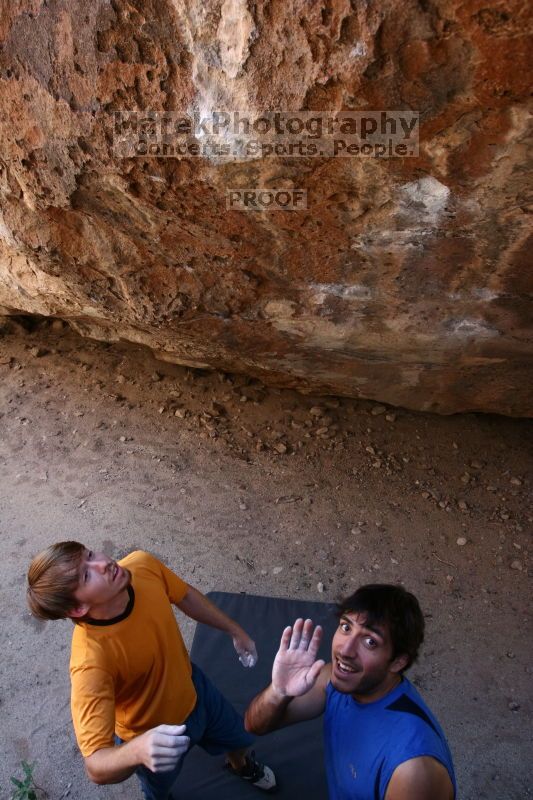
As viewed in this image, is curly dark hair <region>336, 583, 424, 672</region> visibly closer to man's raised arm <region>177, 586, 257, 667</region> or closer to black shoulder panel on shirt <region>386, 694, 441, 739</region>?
black shoulder panel on shirt <region>386, 694, 441, 739</region>

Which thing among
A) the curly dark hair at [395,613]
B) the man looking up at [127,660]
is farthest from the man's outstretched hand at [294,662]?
the man looking up at [127,660]

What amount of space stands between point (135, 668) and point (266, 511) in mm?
1859

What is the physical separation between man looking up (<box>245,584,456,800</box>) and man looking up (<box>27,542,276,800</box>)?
32cm

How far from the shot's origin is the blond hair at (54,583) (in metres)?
1.77

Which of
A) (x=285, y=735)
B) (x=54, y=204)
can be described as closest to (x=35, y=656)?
(x=285, y=735)

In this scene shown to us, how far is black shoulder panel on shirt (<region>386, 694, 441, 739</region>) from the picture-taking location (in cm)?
165

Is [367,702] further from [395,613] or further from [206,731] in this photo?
[206,731]

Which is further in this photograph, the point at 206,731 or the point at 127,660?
the point at 206,731

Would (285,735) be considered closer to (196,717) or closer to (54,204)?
(196,717)

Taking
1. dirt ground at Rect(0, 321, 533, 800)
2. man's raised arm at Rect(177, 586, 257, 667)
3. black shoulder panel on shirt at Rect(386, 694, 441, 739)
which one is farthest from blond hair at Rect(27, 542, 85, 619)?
dirt ground at Rect(0, 321, 533, 800)

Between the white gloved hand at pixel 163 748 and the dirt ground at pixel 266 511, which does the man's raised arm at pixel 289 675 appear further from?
the dirt ground at pixel 266 511

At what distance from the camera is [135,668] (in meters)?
1.90

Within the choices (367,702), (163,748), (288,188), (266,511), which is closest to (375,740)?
(367,702)

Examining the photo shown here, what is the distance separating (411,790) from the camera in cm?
147
